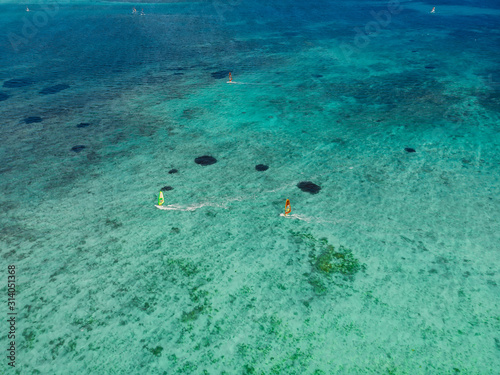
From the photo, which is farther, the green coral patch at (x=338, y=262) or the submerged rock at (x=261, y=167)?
Result: the submerged rock at (x=261, y=167)

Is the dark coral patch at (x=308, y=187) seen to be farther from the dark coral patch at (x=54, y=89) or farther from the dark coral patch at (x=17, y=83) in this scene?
the dark coral patch at (x=17, y=83)

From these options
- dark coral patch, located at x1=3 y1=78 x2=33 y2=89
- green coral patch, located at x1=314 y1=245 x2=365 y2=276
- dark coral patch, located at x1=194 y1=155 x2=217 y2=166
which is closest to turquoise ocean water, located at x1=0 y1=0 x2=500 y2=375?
green coral patch, located at x1=314 y1=245 x2=365 y2=276

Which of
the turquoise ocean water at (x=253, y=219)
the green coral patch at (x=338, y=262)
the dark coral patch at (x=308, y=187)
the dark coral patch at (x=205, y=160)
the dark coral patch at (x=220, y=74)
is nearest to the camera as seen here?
the turquoise ocean water at (x=253, y=219)

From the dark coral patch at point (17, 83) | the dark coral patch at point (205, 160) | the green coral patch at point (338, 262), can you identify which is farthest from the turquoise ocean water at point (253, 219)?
the dark coral patch at point (205, 160)

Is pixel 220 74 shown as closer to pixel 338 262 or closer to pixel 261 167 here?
pixel 261 167

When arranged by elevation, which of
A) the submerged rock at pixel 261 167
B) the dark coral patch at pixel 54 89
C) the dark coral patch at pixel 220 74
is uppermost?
the dark coral patch at pixel 220 74

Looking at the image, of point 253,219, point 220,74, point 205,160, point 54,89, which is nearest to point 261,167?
point 205,160

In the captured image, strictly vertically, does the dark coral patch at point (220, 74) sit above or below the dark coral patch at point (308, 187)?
above

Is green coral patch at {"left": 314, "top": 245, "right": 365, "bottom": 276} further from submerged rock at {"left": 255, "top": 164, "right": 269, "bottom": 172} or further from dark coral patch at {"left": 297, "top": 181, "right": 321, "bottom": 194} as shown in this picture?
submerged rock at {"left": 255, "top": 164, "right": 269, "bottom": 172}
